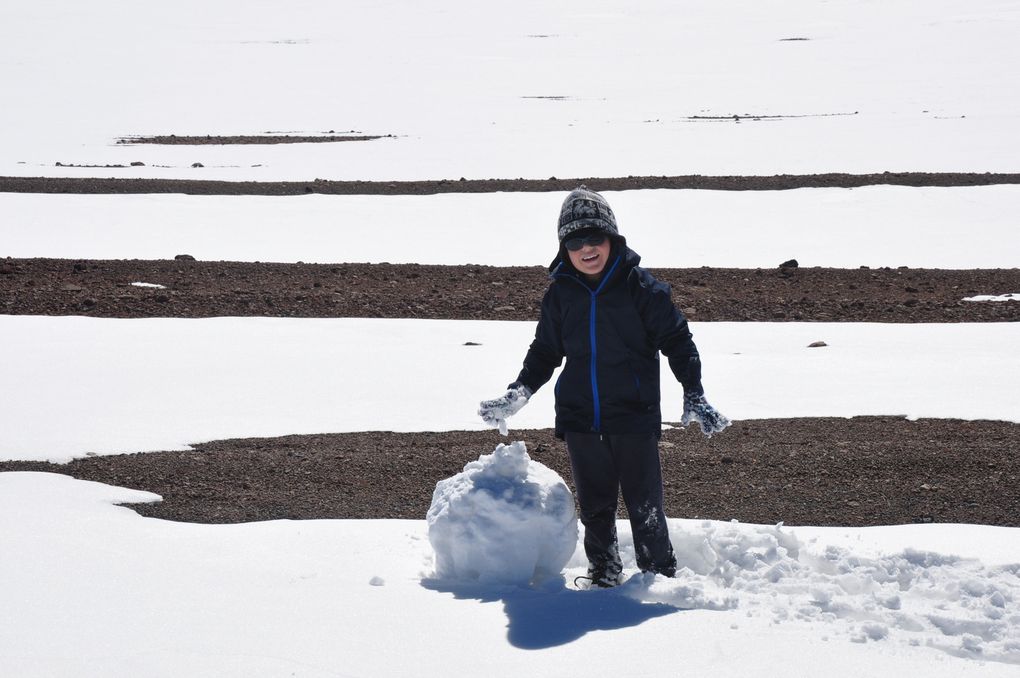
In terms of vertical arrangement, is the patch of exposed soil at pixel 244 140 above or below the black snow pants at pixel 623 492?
above

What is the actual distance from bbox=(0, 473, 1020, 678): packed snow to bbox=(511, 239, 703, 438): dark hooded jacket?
65cm

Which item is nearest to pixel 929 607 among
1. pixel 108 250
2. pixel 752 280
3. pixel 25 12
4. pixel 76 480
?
pixel 76 480

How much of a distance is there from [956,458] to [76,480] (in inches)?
199

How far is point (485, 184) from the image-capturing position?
22.2 meters

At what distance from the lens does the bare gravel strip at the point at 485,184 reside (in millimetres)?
21047

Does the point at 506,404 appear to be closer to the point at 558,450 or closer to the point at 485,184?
the point at 558,450

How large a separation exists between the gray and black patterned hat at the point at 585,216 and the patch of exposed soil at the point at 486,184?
16436 millimetres

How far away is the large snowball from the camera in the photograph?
4.85 metres

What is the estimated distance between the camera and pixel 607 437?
4.88m

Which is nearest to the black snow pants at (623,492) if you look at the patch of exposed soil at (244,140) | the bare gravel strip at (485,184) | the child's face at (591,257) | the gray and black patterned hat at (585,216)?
the child's face at (591,257)

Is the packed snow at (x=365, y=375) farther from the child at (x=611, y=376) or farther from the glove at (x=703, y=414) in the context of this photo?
the glove at (x=703, y=414)

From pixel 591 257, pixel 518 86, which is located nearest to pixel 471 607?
pixel 591 257

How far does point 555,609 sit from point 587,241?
1.42 m

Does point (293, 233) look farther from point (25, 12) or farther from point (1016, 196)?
point (25, 12)
